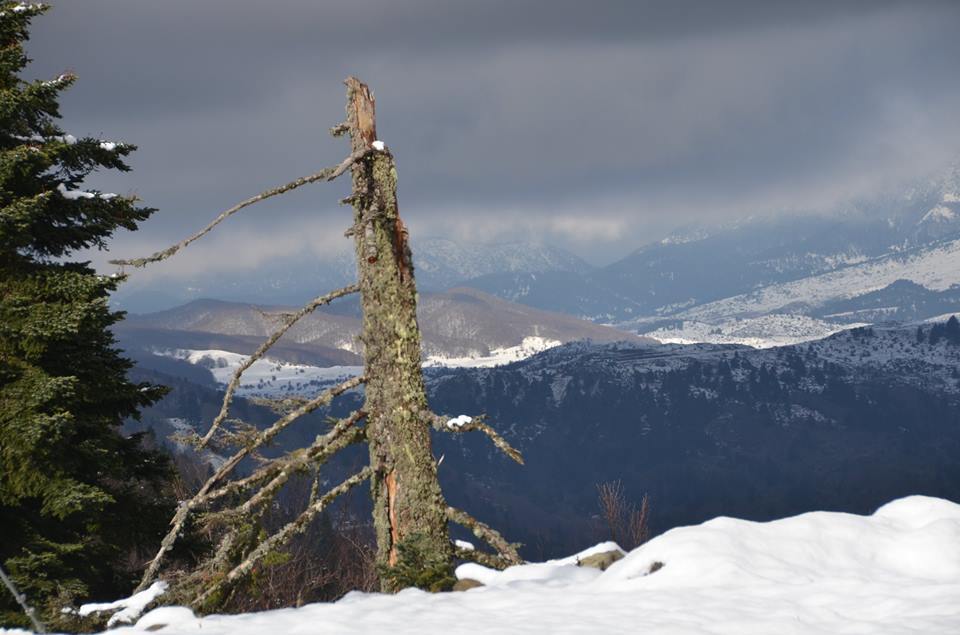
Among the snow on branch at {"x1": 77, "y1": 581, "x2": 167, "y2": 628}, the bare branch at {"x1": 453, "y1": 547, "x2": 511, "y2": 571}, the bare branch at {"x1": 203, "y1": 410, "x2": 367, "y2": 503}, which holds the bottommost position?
the snow on branch at {"x1": 77, "y1": 581, "x2": 167, "y2": 628}

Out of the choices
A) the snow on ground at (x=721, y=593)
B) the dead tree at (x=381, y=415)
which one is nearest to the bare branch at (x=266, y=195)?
the dead tree at (x=381, y=415)

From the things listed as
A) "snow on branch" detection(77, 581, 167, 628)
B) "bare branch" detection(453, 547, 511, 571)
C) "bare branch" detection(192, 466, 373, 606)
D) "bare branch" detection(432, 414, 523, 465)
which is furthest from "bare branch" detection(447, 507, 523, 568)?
"snow on branch" detection(77, 581, 167, 628)

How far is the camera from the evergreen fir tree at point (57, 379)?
48.8 ft

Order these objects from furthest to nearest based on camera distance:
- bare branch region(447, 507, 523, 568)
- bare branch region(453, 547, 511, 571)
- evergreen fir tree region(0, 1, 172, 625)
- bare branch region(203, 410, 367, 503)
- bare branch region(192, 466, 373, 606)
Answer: evergreen fir tree region(0, 1, 172, 625)
bare branch region(453, 547, 511, 571)
bare branch region(447, 507, 523, 568)
bare branch region(203, 410, 367, 503)
bare branch region(192, 466, 373, 606)

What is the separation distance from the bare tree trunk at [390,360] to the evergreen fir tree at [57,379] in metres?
5.24

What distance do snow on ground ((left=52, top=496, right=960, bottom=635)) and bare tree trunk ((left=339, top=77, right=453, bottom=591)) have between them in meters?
1.30

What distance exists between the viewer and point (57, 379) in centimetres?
1488

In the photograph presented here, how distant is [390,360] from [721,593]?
539 centimetres

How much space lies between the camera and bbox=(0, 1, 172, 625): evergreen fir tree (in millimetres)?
14867

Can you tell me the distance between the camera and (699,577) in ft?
35.1

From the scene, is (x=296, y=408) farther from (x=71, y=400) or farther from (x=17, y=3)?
(x=17, y=3)

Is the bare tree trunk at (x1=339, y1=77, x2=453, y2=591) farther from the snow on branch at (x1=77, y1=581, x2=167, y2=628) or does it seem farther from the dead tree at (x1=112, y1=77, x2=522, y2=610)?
the snow on branch at (x1=77, y1=581, x2=167, y2=628)

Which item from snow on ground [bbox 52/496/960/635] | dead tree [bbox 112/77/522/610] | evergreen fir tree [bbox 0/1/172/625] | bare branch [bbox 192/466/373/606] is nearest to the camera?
snow on ground [bbox 52/496/960/635]

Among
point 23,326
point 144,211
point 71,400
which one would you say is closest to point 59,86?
point 144,211
